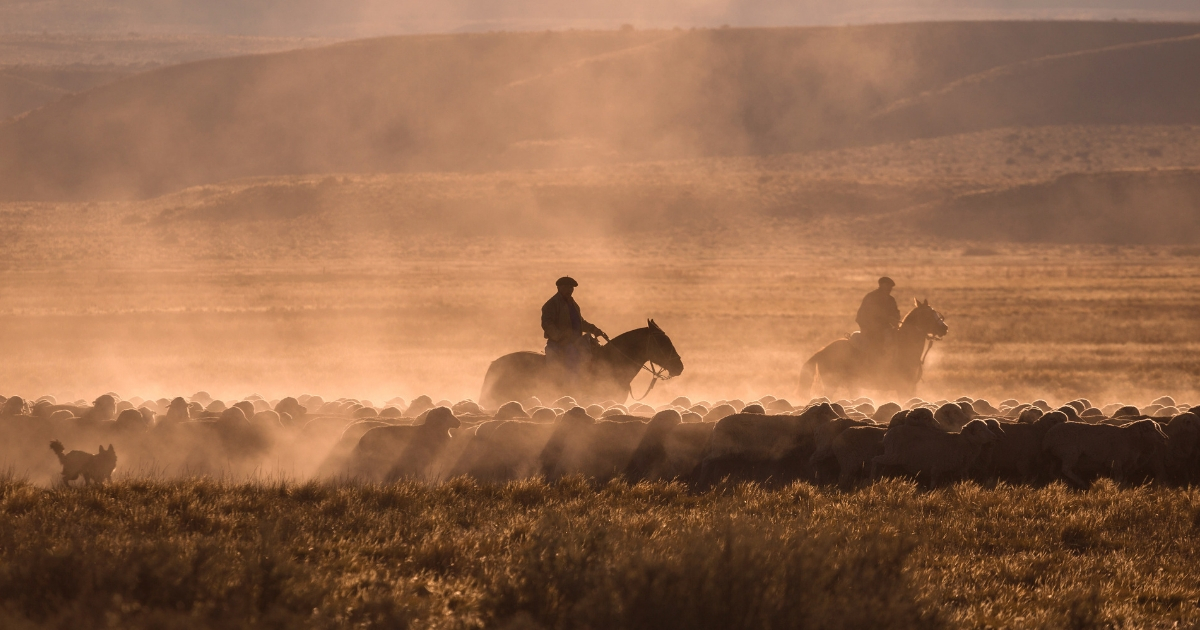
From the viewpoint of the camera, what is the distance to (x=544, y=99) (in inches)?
4373

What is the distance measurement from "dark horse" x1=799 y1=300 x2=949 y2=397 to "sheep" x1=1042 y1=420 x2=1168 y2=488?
7.25 meters

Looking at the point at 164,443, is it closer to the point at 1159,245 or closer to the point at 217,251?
the point at 217,251

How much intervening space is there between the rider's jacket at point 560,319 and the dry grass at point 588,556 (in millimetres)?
4886

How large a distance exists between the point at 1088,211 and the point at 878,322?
6130 cm

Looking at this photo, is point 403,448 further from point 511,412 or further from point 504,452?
point 511,412

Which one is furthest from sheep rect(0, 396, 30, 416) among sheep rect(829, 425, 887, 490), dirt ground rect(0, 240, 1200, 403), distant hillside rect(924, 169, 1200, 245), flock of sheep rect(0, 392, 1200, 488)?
distant hillside rect(924, 169, 1200, 245)

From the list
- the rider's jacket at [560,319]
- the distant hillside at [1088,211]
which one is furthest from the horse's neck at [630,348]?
the distant hillside at [1088,211]

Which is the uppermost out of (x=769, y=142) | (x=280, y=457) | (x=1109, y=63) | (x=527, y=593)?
(x=1109, y=63)

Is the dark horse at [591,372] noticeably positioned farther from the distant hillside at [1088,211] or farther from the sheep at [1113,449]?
the distant hillside at [1088,211]

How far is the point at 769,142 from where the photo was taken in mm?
101438

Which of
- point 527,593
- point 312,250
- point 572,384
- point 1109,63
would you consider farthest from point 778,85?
point 527,593

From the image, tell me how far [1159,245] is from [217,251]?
57.3 meters

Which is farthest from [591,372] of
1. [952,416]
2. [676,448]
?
[952,416]

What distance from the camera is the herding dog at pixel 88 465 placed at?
8.57 m
